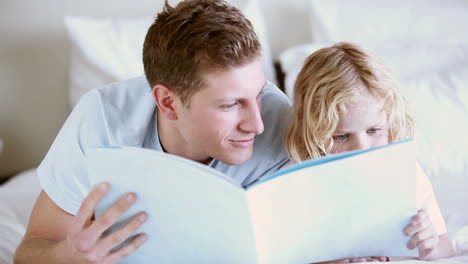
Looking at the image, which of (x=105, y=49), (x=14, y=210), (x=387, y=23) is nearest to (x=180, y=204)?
(x=14, y=210)

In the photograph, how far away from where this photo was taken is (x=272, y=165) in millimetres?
1472

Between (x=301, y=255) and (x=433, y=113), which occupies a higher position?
(x=301, y=255)

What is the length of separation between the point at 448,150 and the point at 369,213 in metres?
0.93

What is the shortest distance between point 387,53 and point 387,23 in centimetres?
20

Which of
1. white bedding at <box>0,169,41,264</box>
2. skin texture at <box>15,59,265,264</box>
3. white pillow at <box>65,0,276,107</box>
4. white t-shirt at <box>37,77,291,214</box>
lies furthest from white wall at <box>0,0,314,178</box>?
skin texture at <box>15,59,265,264</box>

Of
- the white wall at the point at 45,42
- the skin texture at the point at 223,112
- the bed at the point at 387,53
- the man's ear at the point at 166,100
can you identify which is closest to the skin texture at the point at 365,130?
the skin texture at the point at 223,112

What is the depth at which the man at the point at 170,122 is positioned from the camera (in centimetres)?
114

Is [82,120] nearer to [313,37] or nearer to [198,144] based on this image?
[198,144]

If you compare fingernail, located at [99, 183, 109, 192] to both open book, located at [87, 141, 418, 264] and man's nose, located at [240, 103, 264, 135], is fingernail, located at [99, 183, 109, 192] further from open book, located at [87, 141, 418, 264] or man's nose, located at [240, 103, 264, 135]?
man's nose, located at [240, 103, 264, 135]

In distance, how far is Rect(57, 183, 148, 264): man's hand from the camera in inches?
42.3

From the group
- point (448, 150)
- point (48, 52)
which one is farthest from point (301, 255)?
point (48, 52)

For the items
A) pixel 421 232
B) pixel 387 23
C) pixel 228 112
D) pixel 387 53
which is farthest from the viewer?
pixel 387 23

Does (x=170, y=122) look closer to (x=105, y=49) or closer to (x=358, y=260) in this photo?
(x=358, y=260)

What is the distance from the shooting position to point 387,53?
2219mm
